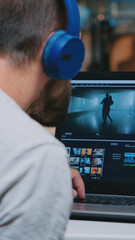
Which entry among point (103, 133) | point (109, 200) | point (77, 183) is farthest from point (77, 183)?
point (103, 133)

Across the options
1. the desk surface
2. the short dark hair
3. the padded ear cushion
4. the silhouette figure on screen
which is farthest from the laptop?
the short dark hair

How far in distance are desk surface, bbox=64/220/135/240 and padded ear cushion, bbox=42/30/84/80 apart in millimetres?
332

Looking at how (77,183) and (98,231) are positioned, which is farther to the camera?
(77,183)

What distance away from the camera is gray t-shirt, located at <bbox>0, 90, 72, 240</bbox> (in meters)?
0.43

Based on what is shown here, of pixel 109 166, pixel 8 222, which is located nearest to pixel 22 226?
pixel 8 222

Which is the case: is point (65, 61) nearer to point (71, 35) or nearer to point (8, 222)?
point (71, 35)

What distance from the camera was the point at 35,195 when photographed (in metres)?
0.44

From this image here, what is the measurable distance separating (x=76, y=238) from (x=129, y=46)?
2.44m

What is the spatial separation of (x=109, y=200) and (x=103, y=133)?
22cm

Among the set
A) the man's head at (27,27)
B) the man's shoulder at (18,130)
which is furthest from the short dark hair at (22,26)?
the man's shoulder at (18,130)

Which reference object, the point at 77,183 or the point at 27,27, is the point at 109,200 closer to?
the point at 77,183

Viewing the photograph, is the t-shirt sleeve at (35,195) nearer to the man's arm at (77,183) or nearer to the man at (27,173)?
the man at (27,173)

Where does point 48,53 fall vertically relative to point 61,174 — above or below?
above

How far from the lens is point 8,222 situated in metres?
0.44
